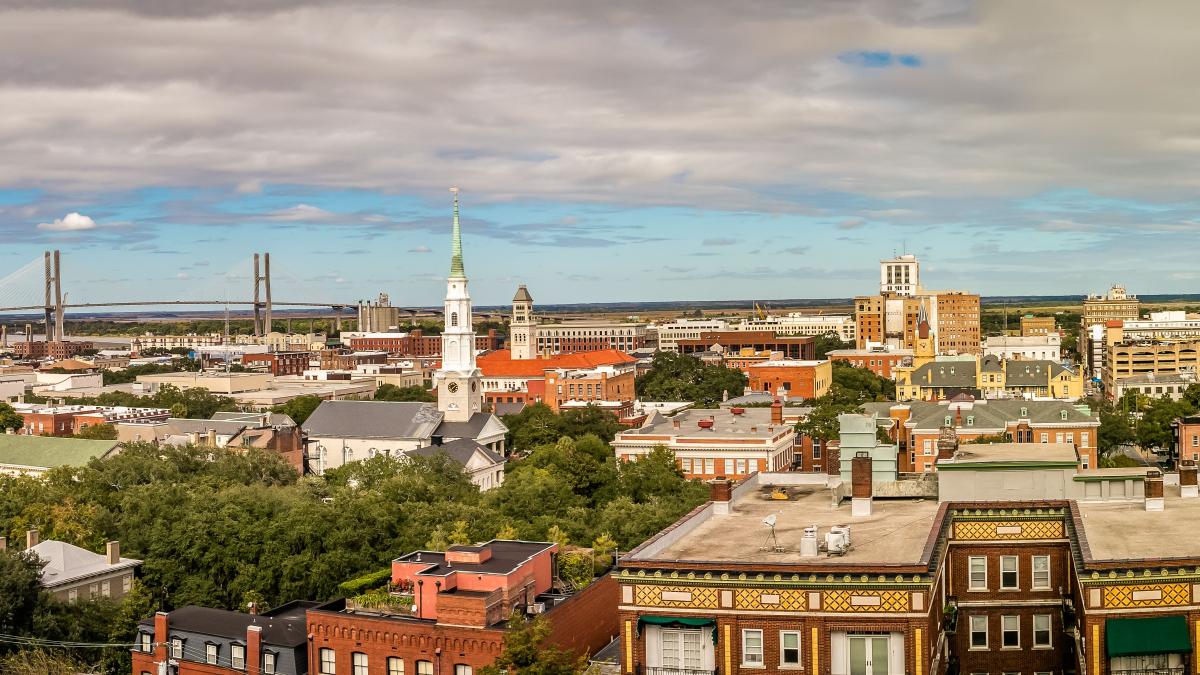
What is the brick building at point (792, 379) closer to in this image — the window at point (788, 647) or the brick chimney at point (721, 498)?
the brick chimney at point (721, 498)

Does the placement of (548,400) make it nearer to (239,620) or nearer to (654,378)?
(654,378)

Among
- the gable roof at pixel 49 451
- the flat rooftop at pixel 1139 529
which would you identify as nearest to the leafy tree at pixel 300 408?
the gable roof at pixel 49 451

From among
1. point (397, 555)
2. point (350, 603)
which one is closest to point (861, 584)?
point (350, 603)

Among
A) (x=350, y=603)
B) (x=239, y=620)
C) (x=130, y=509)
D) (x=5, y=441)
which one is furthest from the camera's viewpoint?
(x=5, y=441)

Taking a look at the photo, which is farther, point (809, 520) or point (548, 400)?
point (548, 400)

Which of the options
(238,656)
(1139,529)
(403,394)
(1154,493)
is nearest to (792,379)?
(403,394)

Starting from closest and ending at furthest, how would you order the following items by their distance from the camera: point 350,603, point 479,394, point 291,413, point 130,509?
point 350,603, point 130,509, point 479,394, point 291,413

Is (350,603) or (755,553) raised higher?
(755,553)

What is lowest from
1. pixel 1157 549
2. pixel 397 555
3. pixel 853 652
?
pixel 397 555

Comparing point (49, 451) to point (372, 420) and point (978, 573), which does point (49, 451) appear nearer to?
point (372, 420)
